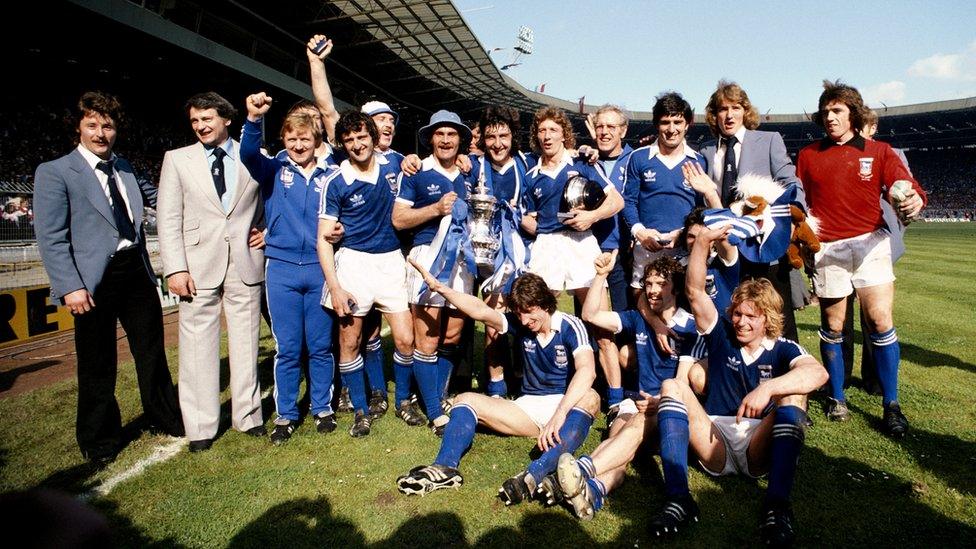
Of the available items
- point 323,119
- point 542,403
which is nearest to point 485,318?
point 542,403

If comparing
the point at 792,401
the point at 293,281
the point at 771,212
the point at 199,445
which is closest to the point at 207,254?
the point at 293,281

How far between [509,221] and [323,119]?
1.79 metres

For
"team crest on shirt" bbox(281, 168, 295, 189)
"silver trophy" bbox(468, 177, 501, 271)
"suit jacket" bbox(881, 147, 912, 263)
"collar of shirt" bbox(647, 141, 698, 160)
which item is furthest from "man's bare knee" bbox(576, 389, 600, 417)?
"team crest on shirt" bbox(281, 168, 295, 189)

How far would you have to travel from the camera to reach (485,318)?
3.80 metres

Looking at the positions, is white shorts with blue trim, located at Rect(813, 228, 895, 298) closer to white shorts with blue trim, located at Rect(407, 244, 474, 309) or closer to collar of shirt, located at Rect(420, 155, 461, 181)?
white shorts with blue trim, located at Rect(407, 244, 474, 309)

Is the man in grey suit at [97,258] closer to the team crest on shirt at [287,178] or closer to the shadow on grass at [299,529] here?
the team crest on shirt at [287,178]

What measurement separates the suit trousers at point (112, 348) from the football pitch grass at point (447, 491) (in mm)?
230

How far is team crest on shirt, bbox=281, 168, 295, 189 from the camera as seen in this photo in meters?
4.09

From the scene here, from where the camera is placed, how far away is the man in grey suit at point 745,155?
4.08m

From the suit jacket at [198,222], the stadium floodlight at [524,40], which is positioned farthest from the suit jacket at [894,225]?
the stadium floodlight at [524,40]

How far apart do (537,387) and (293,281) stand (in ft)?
6.36

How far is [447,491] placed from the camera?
124 inches

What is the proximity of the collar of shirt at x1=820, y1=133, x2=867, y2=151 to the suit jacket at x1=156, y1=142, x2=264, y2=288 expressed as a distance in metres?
4.40

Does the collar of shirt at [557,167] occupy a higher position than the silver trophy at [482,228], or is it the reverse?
the collar of shirt at [557,167]
